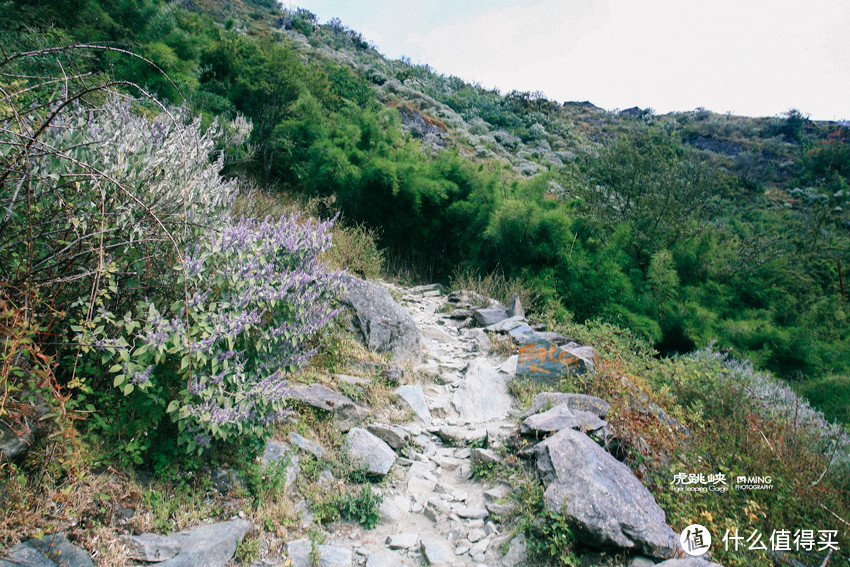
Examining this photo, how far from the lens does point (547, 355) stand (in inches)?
196

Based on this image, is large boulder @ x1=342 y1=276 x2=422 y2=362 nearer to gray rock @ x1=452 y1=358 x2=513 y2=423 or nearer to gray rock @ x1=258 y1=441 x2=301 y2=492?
gray rock @ x1=452 y1=358 x2=513 y2=423

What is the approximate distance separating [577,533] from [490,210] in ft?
22.4

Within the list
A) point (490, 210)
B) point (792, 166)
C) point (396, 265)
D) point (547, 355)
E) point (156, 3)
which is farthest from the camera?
point (792, 166)

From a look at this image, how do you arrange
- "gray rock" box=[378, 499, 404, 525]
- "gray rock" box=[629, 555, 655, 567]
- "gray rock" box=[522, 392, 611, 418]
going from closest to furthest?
"gray rock" box=[629, 555, 655, 567] < "gray rock" box=[378, 499, 404, 525] < "gray rock" box=[522, 392, 611, 418]

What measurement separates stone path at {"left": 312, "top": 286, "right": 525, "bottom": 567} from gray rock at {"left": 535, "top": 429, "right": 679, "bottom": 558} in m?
0.41

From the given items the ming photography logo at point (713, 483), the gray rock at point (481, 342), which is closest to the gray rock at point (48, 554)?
the ming photography logo at point (713, 483)

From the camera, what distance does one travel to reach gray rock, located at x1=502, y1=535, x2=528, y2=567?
2.53m

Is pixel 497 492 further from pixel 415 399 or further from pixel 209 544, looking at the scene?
pixel 209 544

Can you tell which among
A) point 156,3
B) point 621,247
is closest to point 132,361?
point 621,247

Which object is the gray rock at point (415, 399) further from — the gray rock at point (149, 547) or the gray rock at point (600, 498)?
the gray rock at point (149, 547)

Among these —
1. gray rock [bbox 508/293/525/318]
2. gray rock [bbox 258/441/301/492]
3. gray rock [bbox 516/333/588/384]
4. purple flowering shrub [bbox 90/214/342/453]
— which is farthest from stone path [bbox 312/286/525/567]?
gray rock [bbox 508/293/525/318]

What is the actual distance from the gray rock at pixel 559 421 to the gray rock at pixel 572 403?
18cm

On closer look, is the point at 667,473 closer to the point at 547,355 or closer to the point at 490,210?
the point at 547,355

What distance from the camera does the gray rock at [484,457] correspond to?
11.2 ft
